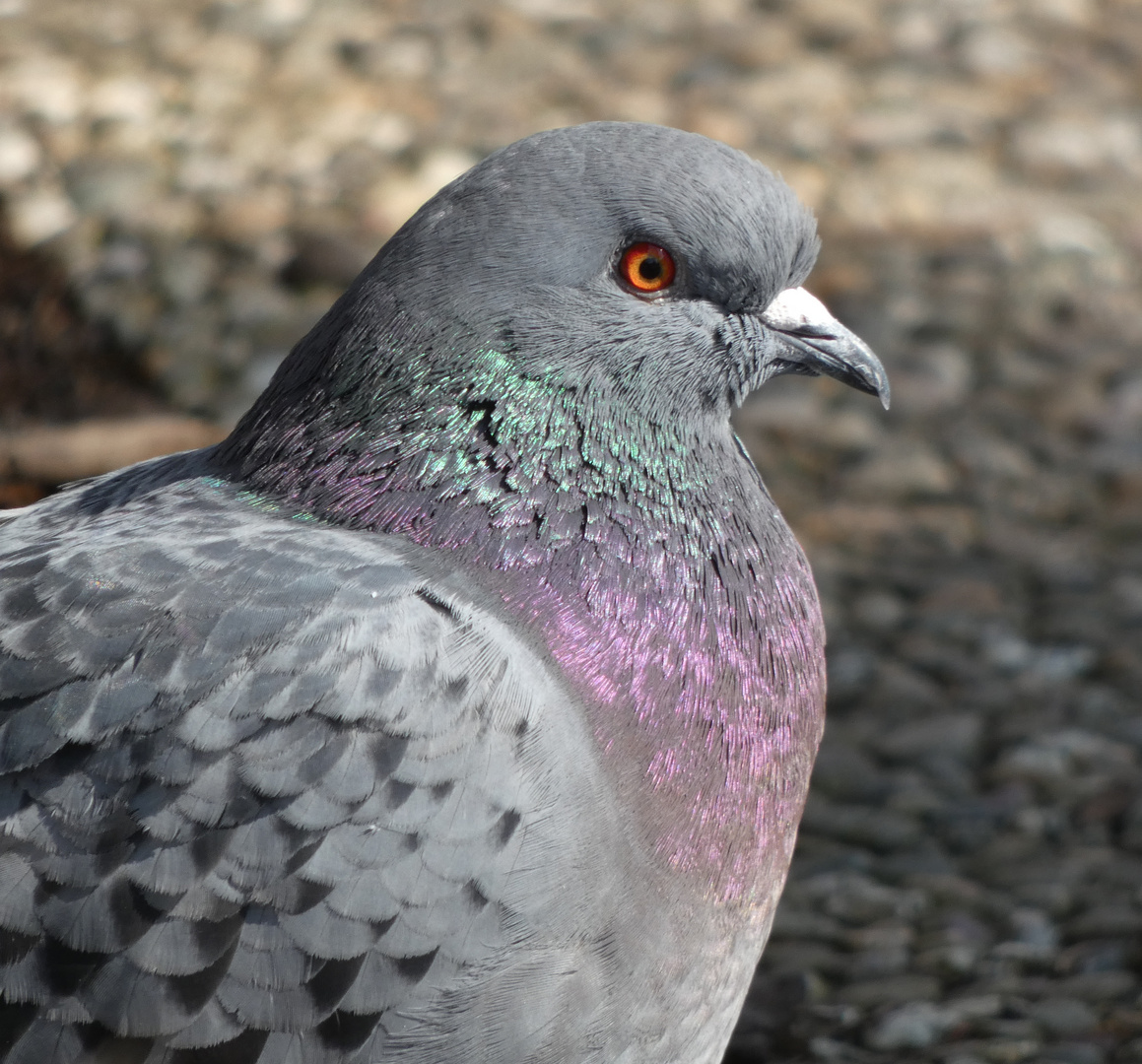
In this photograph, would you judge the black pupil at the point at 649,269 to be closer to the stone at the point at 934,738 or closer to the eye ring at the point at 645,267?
the eye ring at the point at 645,267

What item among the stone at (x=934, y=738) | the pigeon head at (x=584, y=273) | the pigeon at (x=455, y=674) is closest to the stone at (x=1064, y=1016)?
the stone at (x=934, y=738)

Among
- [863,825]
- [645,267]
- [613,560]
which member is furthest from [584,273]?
[863,825]

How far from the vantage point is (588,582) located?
3039mm

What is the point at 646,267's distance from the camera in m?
3.23

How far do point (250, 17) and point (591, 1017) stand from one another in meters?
8.10

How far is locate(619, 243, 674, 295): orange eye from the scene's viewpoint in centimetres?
321

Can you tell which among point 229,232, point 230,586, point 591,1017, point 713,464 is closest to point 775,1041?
point 591,1017

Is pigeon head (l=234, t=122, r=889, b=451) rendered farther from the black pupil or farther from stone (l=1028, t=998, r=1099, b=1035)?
stone (l=1028, t=998, r=1099, b=1035)

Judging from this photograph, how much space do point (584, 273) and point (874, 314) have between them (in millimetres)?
4928

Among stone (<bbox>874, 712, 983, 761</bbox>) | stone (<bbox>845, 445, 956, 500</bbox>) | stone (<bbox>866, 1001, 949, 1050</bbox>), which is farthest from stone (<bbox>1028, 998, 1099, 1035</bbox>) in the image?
stone (<bbox>845, 445, 956, 500</bbox>)

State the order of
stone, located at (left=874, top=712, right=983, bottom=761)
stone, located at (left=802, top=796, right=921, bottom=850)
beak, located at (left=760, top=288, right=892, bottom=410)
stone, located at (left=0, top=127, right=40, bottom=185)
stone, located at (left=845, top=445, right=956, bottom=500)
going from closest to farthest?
beak, located at (left=760, top=288, right=892, bottom=410) → stone, located at (left=802, top=796, right=921, bottom=850) → stone, located at (left=874, top=712, right=983, bottom=761) → stone, located at (left=845, top=445, right=956, bottom=500) → stone, located at (left=0, top=127, right=40, bottom=185)

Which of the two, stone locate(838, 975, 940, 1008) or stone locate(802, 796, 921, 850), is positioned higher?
stone locate(802, 796, 921, 850)

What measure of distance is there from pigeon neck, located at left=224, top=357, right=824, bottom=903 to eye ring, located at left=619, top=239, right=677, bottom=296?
28 cm

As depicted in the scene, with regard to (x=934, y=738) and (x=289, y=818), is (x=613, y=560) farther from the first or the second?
(x=934, y=738)
